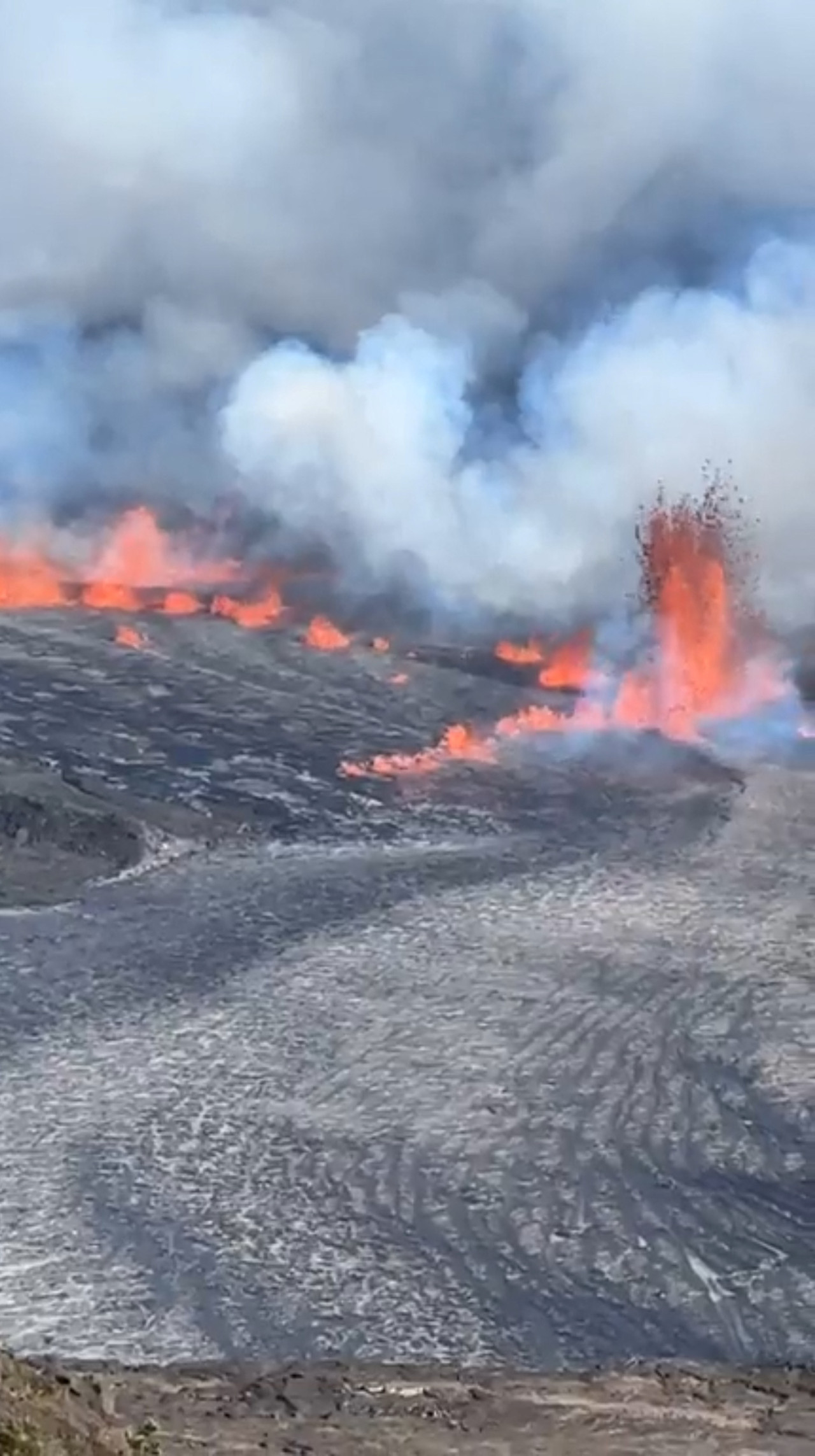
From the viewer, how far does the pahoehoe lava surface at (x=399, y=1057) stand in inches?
645

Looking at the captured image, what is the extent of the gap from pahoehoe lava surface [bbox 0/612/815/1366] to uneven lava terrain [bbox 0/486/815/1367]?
53 mm

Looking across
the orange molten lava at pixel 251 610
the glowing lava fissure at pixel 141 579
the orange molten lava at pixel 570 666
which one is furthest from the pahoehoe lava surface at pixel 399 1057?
the glowing lava fissure at pixel 141 579

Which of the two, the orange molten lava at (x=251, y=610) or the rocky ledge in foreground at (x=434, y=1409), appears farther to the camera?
the orange molten lava at (x=251, y=610)

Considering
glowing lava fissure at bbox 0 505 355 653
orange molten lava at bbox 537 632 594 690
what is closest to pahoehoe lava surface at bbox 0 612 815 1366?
orange molten lava at bbox 537 632 594 690

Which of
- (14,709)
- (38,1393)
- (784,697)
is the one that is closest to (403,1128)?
(38,1393)

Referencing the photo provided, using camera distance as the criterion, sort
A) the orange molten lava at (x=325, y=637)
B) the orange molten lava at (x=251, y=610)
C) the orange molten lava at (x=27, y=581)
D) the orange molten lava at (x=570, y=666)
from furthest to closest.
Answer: the orange molten lava at (x=27, y=581) → the orange molten lava at (x=251, y=610) → the orange molten lava at (x=325, y=637) → the orange molten lava at (x=570, y=666)

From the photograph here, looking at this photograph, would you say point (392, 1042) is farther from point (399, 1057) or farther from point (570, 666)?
point (570, 666)

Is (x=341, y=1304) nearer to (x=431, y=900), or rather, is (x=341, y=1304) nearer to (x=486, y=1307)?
(x=486, y=1307)

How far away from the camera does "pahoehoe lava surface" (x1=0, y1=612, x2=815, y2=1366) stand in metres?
16.4

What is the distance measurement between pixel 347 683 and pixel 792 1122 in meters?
23.0

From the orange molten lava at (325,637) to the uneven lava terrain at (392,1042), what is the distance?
17.4ft

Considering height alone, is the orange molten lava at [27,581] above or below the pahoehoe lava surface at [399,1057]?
above

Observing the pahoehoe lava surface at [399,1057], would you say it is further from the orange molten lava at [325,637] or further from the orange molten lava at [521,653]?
the orange molten lava at [521,653]

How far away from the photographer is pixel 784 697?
4562cm
